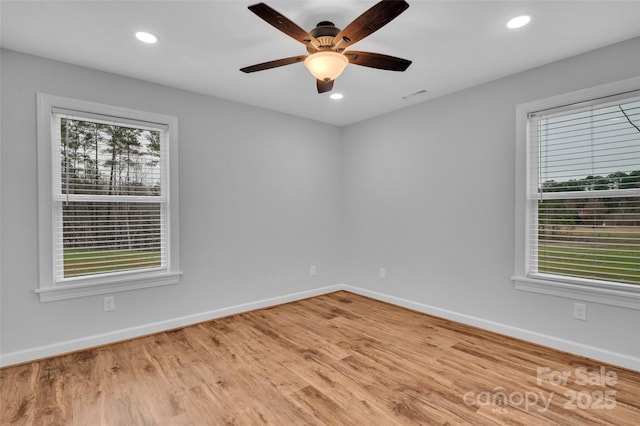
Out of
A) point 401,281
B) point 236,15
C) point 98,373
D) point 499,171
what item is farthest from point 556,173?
point 98,373

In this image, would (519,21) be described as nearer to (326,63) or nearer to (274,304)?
(326,63)

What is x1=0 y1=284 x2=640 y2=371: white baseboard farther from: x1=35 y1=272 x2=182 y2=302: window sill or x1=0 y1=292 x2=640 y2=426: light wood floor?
x1=35 y1=272 x2=182 y2=302: window sill

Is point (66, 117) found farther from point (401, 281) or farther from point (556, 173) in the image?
point (556, 173)

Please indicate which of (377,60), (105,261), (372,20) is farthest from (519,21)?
(105,261)

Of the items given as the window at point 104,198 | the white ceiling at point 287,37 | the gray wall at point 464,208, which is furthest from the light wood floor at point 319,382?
the white ceiling at point 287,37

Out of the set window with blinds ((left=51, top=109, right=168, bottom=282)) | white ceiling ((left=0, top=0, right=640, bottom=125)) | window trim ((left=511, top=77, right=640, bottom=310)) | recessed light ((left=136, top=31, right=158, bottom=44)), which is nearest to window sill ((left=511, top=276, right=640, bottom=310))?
window trim ((left=511, top=77, right=640, bottom=310))

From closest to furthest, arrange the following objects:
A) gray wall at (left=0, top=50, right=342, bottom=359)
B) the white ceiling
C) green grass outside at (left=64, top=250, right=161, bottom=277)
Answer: the white ceiling
gray wall at (left=0, top=50, right=342, bottom=359)
green grass outside at (left=64, top=250, right=161, bottom=277)

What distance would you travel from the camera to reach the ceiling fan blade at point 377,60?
2172 mm

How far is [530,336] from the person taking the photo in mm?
2967

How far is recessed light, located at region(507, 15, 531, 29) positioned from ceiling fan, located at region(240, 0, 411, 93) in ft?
2.56

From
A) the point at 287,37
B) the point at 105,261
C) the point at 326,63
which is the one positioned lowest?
the point at 105,261

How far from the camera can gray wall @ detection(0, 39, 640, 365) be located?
261 cm

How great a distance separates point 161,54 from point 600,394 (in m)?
4.07

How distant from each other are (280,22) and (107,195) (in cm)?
232
